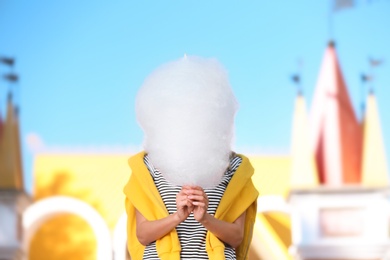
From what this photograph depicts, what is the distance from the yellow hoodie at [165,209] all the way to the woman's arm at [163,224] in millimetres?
17

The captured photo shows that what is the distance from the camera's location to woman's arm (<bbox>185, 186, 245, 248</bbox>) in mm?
1588

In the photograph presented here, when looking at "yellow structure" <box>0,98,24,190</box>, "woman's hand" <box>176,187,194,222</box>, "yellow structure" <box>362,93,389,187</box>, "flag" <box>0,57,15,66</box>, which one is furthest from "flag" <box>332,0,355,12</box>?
"woman's hand" <box>176,187,194,222</box>

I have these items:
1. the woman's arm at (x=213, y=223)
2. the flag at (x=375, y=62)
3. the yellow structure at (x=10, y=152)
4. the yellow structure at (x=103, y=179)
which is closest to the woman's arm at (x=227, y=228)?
the woman's arm at (x=213, y=223)

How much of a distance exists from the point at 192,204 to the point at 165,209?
0.08 metres

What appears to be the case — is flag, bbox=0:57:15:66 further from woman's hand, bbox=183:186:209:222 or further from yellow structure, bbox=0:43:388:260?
woman's hand, bbox=183:186:209:222

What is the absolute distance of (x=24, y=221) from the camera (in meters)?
5.72

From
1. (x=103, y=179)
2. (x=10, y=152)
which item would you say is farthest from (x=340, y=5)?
(x=10, y=152)

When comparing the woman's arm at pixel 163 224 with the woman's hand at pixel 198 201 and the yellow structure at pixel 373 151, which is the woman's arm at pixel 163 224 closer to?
the woman's hand at pixel 198 201

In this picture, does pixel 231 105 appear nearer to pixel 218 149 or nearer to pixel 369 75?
pixel 218 149

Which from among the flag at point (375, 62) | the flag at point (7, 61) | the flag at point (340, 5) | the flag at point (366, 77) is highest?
the flag at point (340, 5)

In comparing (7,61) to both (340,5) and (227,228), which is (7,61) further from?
(227,228)

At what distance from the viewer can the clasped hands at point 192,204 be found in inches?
62.4

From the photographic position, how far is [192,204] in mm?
1595

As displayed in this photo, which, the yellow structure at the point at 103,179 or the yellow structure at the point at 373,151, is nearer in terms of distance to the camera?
the yellow structure at the point at 373,151
